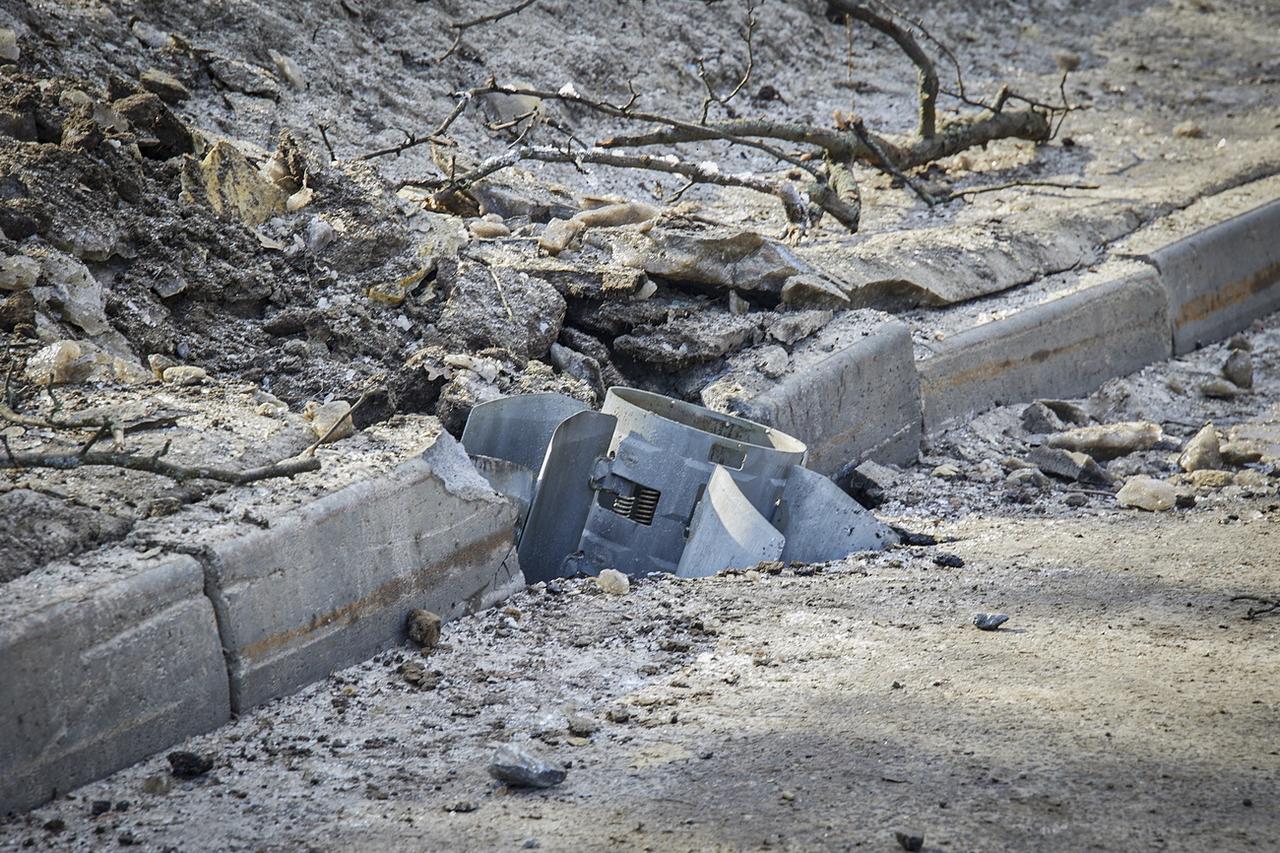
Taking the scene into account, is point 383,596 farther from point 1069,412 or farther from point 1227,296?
point 1227,296

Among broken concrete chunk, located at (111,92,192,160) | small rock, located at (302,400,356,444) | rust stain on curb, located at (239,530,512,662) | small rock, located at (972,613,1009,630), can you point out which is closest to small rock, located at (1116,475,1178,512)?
small rock, located at (972,613,1009,630)

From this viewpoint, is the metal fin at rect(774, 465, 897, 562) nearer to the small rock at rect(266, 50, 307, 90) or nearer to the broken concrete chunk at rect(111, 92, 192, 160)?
the broken concrete chunk at rect(111, 92, 192, 160)

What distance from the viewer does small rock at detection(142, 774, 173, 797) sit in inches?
99.7

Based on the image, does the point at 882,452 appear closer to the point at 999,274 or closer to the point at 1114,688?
the point at 999,274

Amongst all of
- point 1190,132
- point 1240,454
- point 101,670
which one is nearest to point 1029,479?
point 1240,454

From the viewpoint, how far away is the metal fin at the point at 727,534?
3.90 metres

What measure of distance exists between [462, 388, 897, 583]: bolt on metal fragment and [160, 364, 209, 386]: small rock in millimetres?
823

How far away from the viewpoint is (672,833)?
230 centimetres

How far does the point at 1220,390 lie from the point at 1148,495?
6.61ft

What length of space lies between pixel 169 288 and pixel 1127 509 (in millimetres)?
3429

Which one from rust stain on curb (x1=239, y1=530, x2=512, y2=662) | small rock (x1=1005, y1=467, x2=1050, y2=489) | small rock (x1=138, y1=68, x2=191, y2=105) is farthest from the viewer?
small rock (x1=138, y1=68, x2=191, y2=105)

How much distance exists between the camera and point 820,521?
4.15 m

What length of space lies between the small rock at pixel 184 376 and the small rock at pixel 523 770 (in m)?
1.70

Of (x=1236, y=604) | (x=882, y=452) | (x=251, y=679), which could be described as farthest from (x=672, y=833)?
(x=882, y=452)
